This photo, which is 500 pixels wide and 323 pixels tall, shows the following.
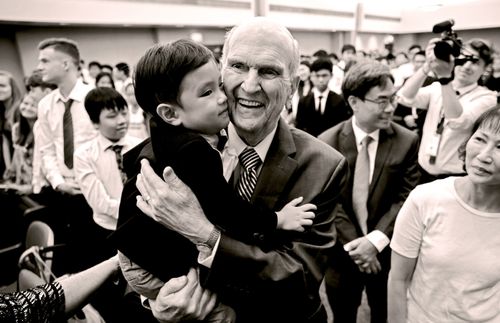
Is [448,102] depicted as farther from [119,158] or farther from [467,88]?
[119,158]

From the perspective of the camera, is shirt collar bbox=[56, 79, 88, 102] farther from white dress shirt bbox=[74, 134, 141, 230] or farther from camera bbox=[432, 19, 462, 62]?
camera bbox=[432, 19, 462, 62]

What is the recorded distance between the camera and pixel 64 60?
3482 mm

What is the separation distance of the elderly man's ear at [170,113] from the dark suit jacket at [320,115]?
3636mm

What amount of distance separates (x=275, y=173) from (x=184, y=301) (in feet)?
1.76

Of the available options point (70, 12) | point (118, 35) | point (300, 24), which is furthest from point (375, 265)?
point (300, 24)

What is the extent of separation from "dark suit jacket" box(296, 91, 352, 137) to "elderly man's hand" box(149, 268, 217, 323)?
3774 millimetres

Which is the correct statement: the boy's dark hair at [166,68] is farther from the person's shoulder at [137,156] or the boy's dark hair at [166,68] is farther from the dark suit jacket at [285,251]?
the dark suit jacket at [285,251]

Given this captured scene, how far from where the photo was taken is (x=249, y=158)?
1484 millimetres

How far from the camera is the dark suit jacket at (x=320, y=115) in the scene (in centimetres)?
472

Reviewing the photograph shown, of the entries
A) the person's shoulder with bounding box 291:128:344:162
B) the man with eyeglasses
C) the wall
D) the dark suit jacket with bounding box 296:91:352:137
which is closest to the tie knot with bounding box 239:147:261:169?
the person's shoulder with bounding box 291:128:344:162

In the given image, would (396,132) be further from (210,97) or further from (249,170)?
(210,97)

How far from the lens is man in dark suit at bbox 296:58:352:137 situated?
186 inches

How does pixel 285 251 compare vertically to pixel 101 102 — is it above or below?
below

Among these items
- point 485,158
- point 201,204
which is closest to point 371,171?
point 485,158
